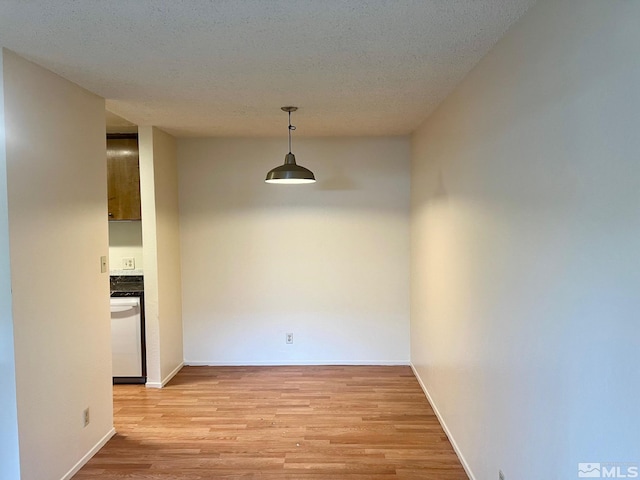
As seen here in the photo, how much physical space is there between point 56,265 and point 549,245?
8.40ft

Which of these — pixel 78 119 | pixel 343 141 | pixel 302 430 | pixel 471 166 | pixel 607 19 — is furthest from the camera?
pixel 343 141

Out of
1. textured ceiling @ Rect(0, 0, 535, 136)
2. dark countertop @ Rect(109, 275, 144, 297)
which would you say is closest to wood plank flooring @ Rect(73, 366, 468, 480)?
dark countertop @ Rect(109, 275, 144, 297)

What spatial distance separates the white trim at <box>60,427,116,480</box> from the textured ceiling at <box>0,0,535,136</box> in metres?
2.42

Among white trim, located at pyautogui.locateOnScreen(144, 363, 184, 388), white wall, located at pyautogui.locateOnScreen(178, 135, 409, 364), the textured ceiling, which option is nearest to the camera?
the textured ceiling

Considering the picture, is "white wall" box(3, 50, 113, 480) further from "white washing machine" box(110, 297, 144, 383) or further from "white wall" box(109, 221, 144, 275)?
"white wall" box(109, 221, 144, 275)

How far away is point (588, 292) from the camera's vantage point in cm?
132

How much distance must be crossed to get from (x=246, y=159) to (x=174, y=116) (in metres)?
1.11

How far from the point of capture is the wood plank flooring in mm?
2604

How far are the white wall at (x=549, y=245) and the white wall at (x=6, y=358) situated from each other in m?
2.44

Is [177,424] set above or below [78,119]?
below

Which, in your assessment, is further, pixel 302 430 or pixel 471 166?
pixel 302 430

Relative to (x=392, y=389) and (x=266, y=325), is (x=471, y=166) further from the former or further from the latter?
(x=266, y=325)

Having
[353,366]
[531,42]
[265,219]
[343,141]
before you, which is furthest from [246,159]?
[531,42]

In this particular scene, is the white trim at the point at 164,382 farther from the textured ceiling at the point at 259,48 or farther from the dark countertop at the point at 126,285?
the textured ceiling at the point at 259,48
